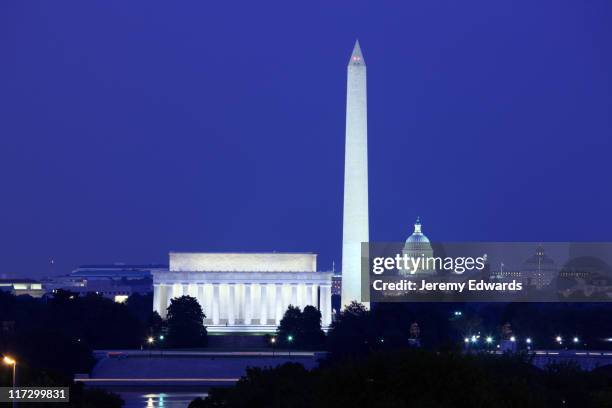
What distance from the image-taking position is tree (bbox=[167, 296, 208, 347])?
139500mm

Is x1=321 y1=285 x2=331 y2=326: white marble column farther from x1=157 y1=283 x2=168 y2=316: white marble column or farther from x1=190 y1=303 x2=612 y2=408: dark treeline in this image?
x1=190 y1=303 x2=612 y2=408: dark treeline

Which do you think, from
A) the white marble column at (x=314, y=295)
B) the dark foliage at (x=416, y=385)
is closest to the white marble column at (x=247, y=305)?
the white marble column at (x=314, y=295)

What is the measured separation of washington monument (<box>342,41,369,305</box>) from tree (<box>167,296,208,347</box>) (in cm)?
1244

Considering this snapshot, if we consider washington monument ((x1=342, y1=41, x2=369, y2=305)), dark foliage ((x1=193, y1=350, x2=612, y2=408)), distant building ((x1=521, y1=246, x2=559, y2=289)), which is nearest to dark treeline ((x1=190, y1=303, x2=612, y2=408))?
dark foliage ((x1=193, y1=350, x2=612, y2=408))

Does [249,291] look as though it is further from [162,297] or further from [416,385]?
[416,385]

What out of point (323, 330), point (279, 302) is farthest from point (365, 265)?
point (279, 302)

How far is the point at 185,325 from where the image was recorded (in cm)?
14038

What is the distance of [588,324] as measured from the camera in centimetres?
14075

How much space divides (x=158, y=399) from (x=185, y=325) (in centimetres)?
4291

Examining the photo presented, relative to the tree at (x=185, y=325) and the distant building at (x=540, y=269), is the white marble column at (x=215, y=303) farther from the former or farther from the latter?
the distant building at (x=540, y=269)

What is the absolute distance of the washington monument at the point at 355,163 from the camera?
5369 inches

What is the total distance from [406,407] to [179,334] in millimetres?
87248

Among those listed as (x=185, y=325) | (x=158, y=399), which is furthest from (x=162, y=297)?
(x=158, y=399)

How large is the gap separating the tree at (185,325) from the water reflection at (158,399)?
34385 millimetres
